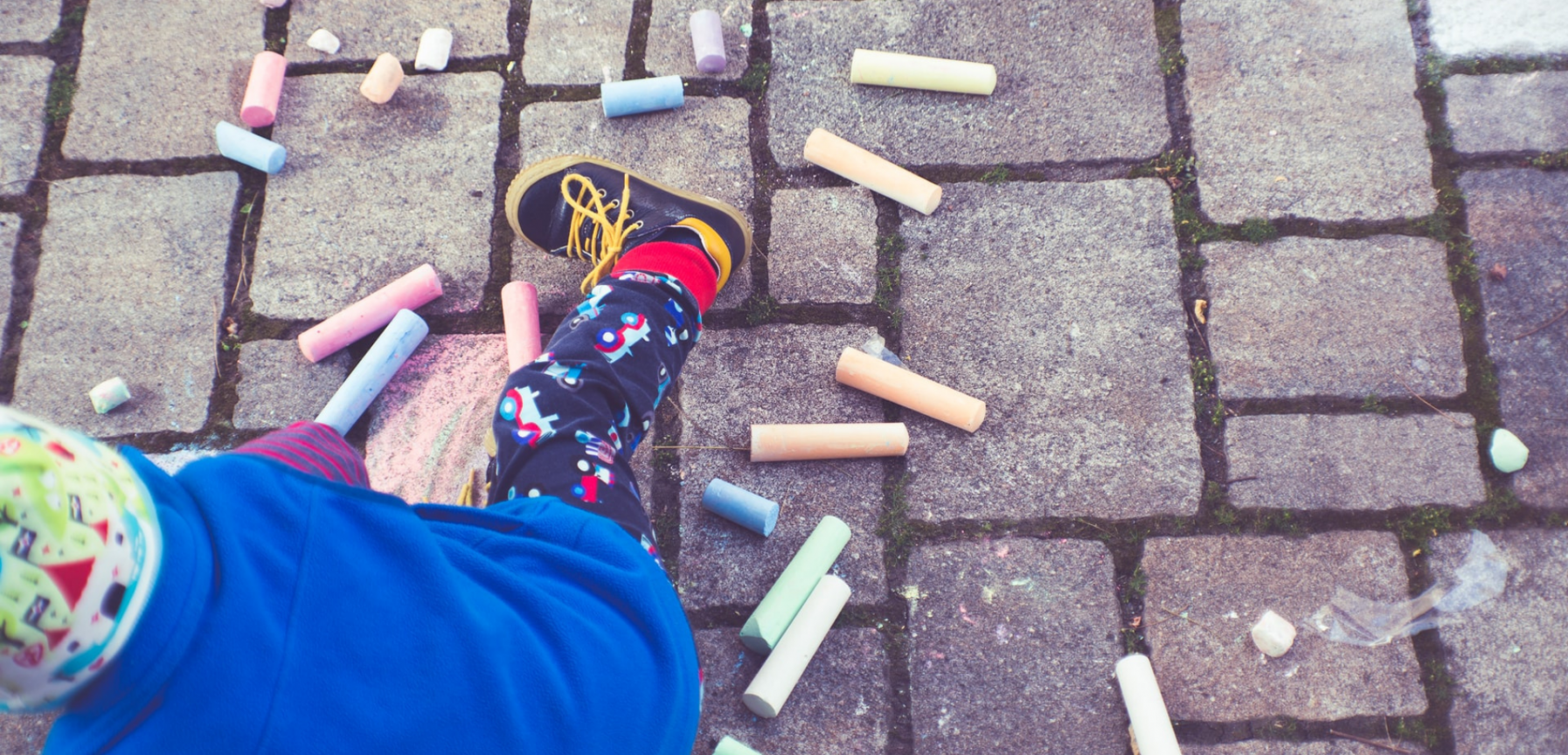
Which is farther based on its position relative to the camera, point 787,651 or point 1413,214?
point 1413,214

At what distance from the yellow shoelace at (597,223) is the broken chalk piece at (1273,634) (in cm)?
176

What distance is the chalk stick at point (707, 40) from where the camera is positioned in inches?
96.5

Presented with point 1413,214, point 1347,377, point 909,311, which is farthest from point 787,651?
point 1413,214

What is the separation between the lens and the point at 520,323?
2.24m

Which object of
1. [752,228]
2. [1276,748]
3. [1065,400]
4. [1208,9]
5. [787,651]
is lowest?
[1276,748]

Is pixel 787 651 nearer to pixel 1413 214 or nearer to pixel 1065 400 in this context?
pixel 1065 400

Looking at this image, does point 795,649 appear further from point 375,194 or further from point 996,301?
point 375,194

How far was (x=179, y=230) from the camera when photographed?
2424mm

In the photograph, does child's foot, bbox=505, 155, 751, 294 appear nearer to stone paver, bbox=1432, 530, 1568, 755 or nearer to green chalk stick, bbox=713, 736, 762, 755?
green chalk stick, bbox=713, 736, 762, 755

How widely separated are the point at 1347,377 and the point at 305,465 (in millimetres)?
2356

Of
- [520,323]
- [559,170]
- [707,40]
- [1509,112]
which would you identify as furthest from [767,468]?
[1509,112]

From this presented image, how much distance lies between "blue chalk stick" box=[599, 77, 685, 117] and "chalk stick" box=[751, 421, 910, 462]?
94 centimetres

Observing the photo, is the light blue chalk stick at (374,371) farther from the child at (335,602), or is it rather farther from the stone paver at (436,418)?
the child at (335,602)

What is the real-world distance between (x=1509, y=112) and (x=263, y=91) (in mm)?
3311
